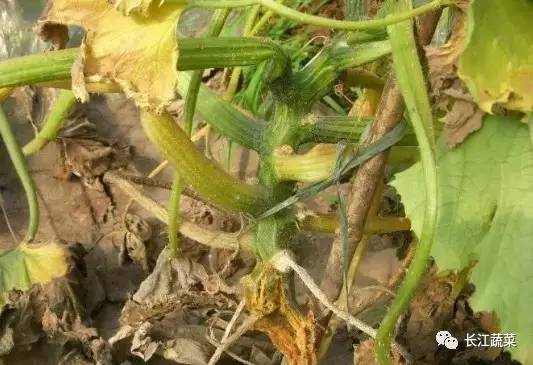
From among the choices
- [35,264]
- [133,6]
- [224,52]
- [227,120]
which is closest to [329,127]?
[227,120]

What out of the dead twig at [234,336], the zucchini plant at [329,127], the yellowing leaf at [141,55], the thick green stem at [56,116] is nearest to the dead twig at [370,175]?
the zucchini plant at [329,127]

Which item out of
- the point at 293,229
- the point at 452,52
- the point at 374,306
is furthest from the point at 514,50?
the point at 374,306

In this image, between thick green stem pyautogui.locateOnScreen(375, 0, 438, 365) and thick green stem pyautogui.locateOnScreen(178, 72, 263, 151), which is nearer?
thick green stem pyautogui.locateOnScreen(375, 0, 438, 365)

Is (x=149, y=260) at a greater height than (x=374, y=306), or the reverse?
(x=374, y=306)

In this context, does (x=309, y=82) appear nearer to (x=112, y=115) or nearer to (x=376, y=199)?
(x=376, y=199)

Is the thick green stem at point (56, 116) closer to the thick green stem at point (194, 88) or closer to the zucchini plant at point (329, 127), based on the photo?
the zucchini plant at point (329, 127)

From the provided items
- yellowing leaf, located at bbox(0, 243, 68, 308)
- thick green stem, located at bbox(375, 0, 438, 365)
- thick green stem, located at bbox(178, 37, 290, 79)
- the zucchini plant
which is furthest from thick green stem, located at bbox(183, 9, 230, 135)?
yellowing leaf, located at bbox(0, 243, 68, 308)

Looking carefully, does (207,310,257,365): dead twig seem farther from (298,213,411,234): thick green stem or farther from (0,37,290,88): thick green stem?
(0,37,290,88): thick green stem
